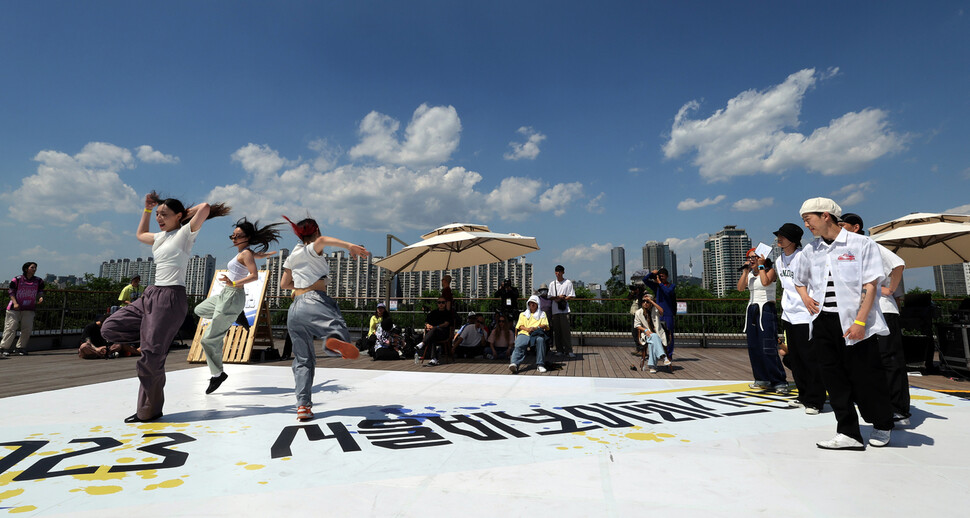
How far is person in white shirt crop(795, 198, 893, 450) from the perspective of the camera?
9.50ft

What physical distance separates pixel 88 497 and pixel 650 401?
4404 mm

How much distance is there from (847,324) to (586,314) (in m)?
9.43

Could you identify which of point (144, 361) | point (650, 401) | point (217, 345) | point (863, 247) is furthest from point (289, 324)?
point (863, 247)

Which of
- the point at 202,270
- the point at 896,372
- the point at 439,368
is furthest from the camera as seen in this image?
the point at 202,270

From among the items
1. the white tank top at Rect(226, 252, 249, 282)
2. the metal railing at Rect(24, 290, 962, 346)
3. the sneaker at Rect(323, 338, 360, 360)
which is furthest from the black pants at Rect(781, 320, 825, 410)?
the metal railing at Rect(24, 290, 962, 346)

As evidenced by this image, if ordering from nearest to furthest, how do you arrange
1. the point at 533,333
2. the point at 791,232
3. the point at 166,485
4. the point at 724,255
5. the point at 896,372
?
the point at 166,485
the point at 896,372
the point at 791,232
the point at 533,333
the point at 724,255

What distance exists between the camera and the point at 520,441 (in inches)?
121

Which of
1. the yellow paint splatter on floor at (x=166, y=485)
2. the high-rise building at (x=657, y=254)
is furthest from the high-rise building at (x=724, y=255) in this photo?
the yellow paint splatter on floor at (x=166, y=485)

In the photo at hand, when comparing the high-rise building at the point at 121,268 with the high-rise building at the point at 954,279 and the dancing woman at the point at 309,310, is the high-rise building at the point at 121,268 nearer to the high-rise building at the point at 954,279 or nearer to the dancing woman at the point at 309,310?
the dancing woman at the point at 309,310

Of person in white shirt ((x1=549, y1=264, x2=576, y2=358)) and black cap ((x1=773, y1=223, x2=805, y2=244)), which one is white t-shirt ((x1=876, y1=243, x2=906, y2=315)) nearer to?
black cap ((x1=773, y1=223, x2=805, y2=244))

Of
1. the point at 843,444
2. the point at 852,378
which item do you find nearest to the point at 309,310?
the point at 843,444

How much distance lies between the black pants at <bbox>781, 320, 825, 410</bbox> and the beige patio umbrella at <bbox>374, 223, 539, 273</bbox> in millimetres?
5187

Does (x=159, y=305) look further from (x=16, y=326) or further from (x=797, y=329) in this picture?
(x=16, y=326)

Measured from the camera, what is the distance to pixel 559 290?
8773mm
